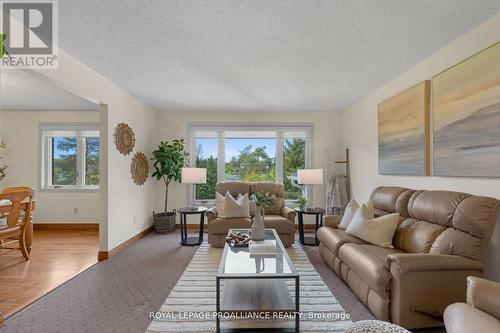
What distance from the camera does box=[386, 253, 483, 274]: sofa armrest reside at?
5.96 ft

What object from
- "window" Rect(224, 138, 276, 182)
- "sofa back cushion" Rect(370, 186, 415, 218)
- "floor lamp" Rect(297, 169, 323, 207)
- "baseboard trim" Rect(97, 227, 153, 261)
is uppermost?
"window" Rect(224, 138, 276, 182)

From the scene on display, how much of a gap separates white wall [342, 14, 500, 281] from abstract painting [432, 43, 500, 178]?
4.0 inches

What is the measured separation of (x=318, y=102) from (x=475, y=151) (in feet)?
8.92

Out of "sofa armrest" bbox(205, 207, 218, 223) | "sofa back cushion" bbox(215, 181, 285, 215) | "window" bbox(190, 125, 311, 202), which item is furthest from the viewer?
"window" bbox(190, 125, 311, 202)

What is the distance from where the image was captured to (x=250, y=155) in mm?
5297

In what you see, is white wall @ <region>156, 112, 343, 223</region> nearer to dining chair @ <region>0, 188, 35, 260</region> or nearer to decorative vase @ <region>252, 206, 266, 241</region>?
dining chair @ <region>0, 188, 35, 260</region>

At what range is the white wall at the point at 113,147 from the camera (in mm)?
2809

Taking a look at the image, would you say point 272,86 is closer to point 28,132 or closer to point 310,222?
point 310,222

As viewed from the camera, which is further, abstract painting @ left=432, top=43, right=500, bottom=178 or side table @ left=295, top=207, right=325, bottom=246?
side table @ left=295, top=207, right=325, bottom=246

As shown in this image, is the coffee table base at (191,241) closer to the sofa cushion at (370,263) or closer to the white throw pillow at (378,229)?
the sofa cushion at (370,263)

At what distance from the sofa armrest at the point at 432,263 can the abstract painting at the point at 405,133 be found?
3.61 ft

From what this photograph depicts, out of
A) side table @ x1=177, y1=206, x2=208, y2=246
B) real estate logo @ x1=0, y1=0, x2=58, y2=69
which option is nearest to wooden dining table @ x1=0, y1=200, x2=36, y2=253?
real estate logo @ x1=0, y1=0, x2=58, y2=69

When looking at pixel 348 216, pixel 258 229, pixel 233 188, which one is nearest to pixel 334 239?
pixel 348 216

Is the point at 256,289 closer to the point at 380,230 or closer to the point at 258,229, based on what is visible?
the point at 258,229
